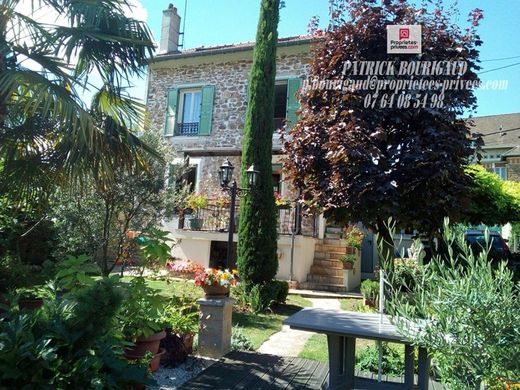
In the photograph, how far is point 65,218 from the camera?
23.1 ft

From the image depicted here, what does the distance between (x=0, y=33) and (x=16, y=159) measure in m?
1.48

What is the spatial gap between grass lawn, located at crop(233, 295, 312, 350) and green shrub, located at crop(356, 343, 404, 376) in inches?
58.1

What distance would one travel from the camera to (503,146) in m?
23.9

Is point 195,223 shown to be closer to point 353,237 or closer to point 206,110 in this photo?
point 206,110

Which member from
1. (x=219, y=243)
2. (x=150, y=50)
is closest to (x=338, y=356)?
(x=150, y=50)

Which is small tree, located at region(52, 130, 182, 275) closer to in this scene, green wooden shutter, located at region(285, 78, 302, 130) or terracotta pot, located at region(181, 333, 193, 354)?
terracotta pot, located at region(181, 333, 193, 354)

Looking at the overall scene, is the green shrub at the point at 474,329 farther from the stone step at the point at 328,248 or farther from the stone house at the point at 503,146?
the stone house at the point at 503,146

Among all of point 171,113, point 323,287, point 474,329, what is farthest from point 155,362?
point 171,113

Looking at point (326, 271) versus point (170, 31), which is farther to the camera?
point (170, 31)

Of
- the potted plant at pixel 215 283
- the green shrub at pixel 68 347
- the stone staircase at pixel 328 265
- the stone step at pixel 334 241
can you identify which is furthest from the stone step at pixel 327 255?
the green shrub at pixel 68 347

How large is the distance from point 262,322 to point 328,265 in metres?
4.92

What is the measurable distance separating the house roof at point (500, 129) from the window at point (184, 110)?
1710 cm

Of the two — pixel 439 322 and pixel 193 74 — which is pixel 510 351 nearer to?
pixel 439 322

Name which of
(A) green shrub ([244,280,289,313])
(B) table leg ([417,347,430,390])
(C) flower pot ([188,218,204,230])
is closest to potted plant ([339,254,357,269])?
(A) green shrub ([244,280,289,313])
